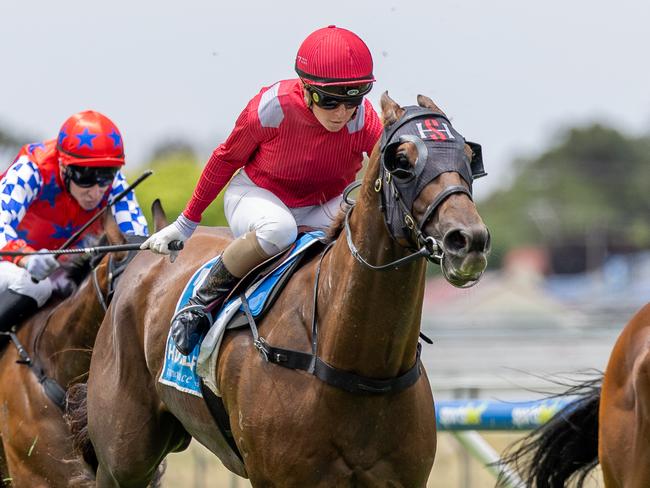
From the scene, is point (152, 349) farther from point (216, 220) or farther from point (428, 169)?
point (216, 220)

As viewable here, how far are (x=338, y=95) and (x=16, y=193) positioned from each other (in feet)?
8.78

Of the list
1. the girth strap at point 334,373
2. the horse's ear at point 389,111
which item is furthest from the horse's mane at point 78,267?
the horse's ear at point 389,111

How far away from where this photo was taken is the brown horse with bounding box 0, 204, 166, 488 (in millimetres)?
6520

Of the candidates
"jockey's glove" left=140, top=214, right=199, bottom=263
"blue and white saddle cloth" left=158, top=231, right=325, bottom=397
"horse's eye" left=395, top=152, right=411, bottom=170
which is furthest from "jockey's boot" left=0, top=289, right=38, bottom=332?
"horse's eye" left=395, top=152, right=411, bottom=170

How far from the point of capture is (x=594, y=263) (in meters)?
63.6

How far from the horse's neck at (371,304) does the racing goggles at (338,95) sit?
439 millimetres

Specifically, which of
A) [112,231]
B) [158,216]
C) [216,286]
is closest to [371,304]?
[216,286]

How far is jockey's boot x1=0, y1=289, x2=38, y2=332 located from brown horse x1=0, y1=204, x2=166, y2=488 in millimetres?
79

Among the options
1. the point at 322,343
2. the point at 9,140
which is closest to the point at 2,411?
the point at 322,343

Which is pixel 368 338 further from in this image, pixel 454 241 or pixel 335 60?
pixel 335 60

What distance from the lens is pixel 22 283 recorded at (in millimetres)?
6906

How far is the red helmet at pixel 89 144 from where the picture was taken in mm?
6691

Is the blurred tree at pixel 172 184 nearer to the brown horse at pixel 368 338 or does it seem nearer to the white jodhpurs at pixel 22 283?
the white jodhpurs at pixel 22 283

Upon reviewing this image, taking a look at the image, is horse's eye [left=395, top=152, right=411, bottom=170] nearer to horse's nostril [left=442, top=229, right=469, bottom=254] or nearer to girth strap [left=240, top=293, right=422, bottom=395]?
horse's nostril [left=442, top=229, right=469, bottom=254]
